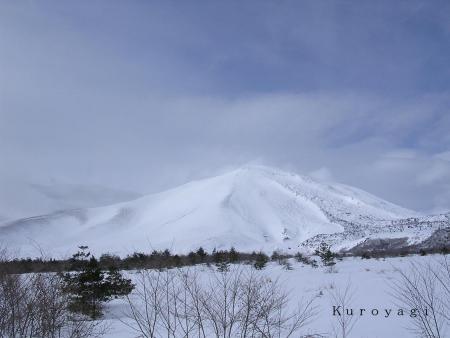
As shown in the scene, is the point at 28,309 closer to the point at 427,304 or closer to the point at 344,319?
the point at 427,304

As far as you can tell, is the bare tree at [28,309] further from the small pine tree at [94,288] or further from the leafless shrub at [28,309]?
the small pine tree at [94,288]

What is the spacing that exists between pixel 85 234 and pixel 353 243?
146 feet

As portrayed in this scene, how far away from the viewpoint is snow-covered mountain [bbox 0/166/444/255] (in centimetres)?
5266

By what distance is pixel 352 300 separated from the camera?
11797mm

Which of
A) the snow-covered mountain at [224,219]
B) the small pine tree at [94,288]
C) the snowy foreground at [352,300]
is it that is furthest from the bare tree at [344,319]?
the snow-covered mountain at [224,219]

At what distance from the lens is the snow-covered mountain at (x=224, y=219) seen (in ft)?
173

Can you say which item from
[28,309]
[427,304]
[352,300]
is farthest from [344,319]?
[28,309]

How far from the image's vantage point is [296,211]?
67000 millimetres

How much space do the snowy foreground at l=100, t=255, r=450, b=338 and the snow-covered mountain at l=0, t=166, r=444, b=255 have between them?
920 inches

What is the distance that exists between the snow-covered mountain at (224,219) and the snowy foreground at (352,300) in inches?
920

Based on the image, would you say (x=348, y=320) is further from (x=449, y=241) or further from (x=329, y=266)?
(x=449, y=241)

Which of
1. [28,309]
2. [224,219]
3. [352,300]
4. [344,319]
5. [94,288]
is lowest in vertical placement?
[344,319]

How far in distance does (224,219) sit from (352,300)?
166ft

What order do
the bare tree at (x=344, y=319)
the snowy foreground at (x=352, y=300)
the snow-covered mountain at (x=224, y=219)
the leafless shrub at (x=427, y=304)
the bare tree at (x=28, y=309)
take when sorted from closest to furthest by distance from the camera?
the leafless shrub at (x=427, y=304) < the bare tree at (x=28, y=309) < the bare tree at (x=344, y=319) < the snowy foreground at (x=352, y=300) < the snow-covered mountain at (x=224, y=219)
